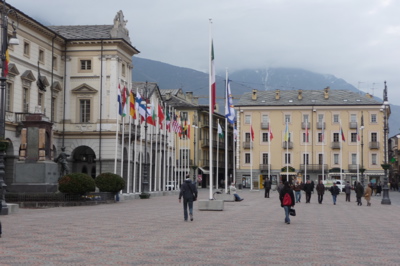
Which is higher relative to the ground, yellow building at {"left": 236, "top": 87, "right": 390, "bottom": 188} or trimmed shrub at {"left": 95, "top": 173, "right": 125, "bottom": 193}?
yellow building at {"left": 236, "top": 87, "right": 390, "bottom": 188}

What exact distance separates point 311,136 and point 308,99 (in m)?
Answer: 6.11

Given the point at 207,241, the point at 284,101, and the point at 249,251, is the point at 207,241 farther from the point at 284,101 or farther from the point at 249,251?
the point at 284,101

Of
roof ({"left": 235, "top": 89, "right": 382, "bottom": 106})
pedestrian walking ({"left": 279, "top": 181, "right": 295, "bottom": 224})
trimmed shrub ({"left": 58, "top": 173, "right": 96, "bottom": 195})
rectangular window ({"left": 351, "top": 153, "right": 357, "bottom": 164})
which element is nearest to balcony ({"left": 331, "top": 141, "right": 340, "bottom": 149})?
rectangular window ({"left": 351, "top": 153, "right": 357, "bottom": 164})

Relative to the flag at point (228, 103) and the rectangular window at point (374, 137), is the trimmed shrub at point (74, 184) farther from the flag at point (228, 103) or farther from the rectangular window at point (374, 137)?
the rectangular window at point (374, 137)

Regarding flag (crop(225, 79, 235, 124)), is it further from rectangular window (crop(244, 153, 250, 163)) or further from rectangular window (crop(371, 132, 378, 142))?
rectangular window (crop(371, 132, 378, 142))

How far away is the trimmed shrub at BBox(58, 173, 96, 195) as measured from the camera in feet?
116

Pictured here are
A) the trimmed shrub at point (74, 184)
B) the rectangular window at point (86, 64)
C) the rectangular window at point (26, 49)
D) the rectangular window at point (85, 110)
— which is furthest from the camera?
the rectangular window at point (86, 64)

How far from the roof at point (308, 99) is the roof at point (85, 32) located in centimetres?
3978

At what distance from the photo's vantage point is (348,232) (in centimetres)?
2022

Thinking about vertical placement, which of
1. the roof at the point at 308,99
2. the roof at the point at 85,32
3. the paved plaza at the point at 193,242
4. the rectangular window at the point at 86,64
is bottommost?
the paved plaza at the point at 193,242

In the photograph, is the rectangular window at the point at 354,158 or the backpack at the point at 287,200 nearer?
the backpack at the point at 287,200

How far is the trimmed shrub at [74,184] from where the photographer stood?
35.2 meters

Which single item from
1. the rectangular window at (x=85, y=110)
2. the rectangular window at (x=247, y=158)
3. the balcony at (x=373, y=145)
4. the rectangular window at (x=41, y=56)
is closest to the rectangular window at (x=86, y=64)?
the rectangular window at (x=85, y=110)

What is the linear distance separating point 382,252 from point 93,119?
1903 inches
